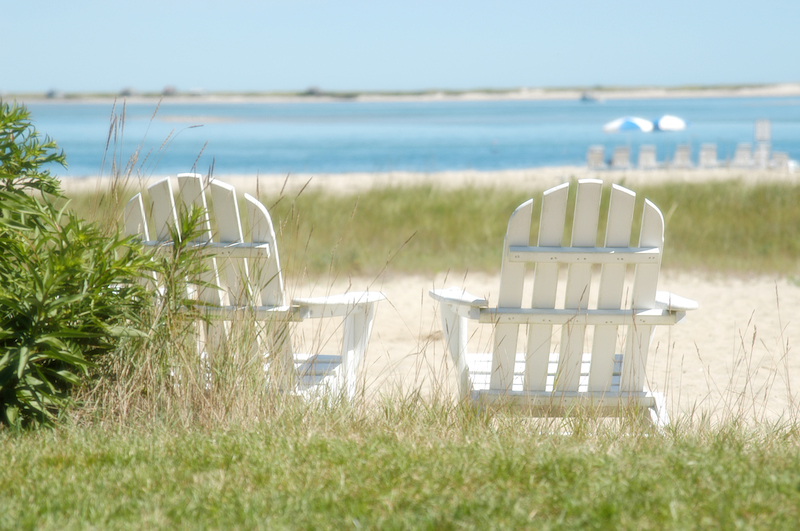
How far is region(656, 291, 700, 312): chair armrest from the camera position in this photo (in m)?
2.41

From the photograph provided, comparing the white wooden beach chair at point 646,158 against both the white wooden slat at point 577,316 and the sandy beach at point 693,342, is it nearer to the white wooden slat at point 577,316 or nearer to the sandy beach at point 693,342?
the sandy beach at point 693,342

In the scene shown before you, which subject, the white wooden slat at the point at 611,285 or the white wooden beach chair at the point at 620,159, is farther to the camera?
the white wooden beach chair at the point at 620,159

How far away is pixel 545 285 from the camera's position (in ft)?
8.23

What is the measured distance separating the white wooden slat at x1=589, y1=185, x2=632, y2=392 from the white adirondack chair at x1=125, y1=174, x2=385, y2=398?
82 centimetres

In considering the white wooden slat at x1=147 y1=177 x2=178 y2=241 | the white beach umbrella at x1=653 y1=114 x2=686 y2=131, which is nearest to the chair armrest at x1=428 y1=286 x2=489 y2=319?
the white wooden slat at x1=147 y1=177 x2=178 y2=241

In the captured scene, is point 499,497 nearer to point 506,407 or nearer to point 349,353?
point 506,407

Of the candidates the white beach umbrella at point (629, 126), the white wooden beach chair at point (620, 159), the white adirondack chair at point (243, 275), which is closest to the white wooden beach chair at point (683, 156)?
the white wooden beach chair at point (620, 159)

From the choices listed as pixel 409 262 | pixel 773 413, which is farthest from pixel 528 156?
pixel 773 413

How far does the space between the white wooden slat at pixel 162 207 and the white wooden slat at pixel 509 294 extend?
3.97 feet

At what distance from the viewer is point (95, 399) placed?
2.41 metres

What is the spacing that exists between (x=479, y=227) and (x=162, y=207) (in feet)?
16.4

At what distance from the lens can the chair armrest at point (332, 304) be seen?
2596 mm

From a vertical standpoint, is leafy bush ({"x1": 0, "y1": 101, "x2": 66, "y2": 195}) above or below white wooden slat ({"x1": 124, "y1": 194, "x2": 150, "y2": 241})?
above

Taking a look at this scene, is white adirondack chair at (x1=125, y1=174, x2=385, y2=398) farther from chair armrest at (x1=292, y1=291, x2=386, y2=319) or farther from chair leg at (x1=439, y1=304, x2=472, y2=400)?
chair leg at (x1=439, y1=304, x2=472, y2=400)
